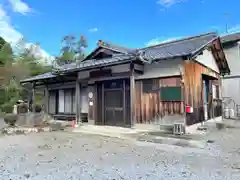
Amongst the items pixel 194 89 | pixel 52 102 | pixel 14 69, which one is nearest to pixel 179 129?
pixel 194 89

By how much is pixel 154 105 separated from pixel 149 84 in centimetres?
84

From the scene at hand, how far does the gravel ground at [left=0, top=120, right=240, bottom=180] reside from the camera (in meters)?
3.59

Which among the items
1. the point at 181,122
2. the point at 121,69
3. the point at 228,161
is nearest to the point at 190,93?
the point at 181,122

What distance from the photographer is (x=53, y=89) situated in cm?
1324

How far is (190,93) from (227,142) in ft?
7.31

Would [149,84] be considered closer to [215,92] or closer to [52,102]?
[215,92]

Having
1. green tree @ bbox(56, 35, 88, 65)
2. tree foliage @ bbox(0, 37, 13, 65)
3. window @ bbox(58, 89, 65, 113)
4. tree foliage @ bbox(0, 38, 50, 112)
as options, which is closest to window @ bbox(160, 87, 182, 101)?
window @ bbox(58, 89, 65, 113)

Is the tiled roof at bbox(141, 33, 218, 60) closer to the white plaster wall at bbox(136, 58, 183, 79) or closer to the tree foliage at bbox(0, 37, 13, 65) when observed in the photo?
the white plaster wall at bbox(136, 58, 183, 79)

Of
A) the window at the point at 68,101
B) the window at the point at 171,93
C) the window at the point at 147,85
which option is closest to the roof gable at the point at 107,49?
the window at the point at 147,85

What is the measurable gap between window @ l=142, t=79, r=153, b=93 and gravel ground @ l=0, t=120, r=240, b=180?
2.48 meters

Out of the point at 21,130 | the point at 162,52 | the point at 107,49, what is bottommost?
the point at 21,130

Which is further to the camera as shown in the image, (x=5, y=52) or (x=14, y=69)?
(x=5, y=52)

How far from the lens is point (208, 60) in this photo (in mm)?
10242

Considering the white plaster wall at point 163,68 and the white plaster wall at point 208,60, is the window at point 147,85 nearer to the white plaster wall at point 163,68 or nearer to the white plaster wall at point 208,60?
the white plaster wall at point 163,68
